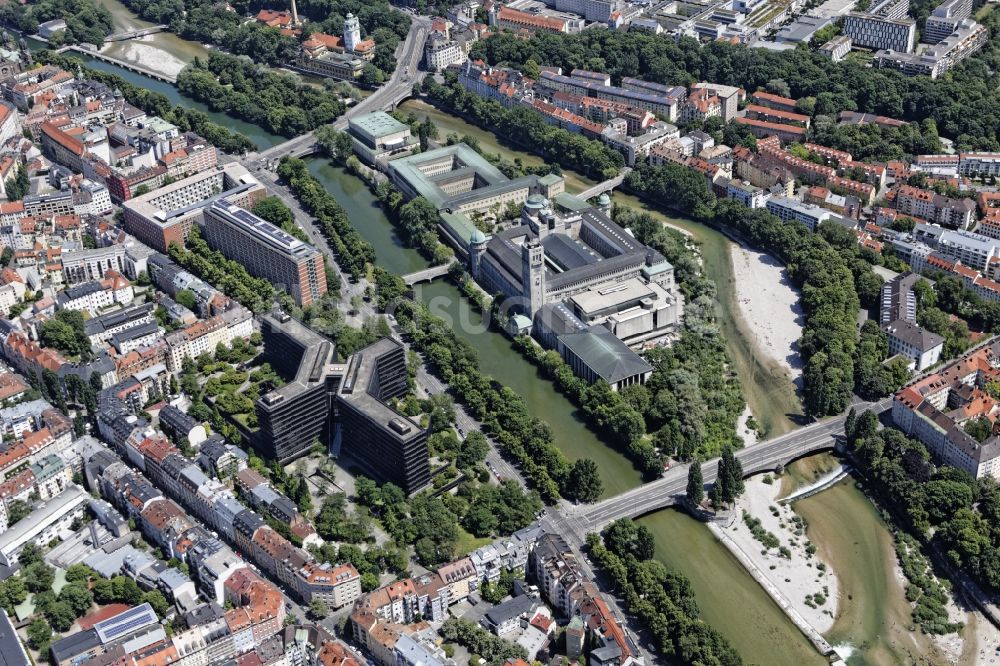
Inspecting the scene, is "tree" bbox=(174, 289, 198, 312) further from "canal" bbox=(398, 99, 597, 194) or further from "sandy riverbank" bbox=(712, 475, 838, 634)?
"sandy riverbank" bbox=(712, 475, 838, 634)

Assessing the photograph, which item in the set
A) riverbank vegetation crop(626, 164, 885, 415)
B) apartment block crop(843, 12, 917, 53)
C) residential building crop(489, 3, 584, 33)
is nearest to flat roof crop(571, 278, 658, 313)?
riverbank vegetation crop(626, 164, 885, 415)

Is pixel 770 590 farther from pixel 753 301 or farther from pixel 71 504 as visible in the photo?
pixel 71 504

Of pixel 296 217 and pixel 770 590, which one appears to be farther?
pixel 296 217

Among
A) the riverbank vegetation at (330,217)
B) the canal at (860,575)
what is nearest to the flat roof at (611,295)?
the riverbank vegetation at (330,217)

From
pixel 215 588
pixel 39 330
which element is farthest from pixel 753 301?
pixel 39 330

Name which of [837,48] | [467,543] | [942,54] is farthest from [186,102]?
[942,54]

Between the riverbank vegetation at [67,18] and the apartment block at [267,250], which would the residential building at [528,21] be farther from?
the apartment block at [267,250]

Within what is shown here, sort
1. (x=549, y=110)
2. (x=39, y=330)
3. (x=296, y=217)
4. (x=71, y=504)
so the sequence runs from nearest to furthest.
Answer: (x=71, y=504) < (x=39, y=330) < (x=296, y=217) < (x=549, y=110)
